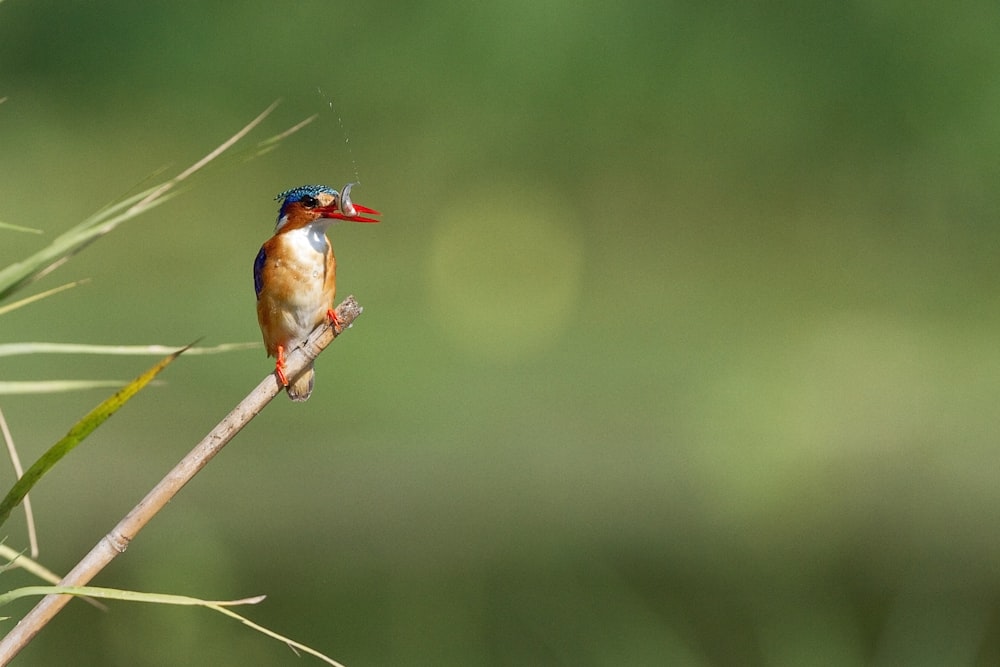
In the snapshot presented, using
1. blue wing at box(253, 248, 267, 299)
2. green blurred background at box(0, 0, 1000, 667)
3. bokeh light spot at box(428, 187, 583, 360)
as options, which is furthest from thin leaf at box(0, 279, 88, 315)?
bokeh light spot at box(428, 187, 583, 360)

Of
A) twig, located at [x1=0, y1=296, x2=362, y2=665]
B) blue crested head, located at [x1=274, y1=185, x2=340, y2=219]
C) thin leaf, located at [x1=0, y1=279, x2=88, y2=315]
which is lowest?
twig, located at [x1=0, y1=296, x2=362, y2=665]

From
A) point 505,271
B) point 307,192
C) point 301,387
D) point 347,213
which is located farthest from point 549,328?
point 347,213

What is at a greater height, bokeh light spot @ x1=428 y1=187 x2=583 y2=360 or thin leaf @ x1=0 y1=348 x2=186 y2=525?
bokeh light spot @ x1=428 y1=187 x2=583 y2=360

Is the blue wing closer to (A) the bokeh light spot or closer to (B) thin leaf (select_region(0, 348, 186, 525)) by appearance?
(B) thin leaf (select_region(0, 348, 186, 525))

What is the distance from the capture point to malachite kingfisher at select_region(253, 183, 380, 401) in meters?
0.86

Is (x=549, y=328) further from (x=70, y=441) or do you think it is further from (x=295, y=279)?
(x=70, y=441)

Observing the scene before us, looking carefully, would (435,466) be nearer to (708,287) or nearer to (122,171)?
(708,287)

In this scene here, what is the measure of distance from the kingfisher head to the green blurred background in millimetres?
1094

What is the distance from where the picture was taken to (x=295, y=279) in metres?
0.89

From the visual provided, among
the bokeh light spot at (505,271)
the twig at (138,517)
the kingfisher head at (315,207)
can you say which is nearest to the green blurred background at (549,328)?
the bokeh light spot at (505,271)

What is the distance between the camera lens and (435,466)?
2.48m

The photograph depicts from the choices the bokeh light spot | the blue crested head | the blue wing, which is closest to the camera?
the blue crested head

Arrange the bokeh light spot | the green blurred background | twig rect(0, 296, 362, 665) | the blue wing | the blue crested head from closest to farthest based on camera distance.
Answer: twig rect(0, 296, 362, 665)
the blue crested head
the blue wing
the green blurred background
the bokeh light spot

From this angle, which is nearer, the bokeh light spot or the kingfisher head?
the kingfisher head
